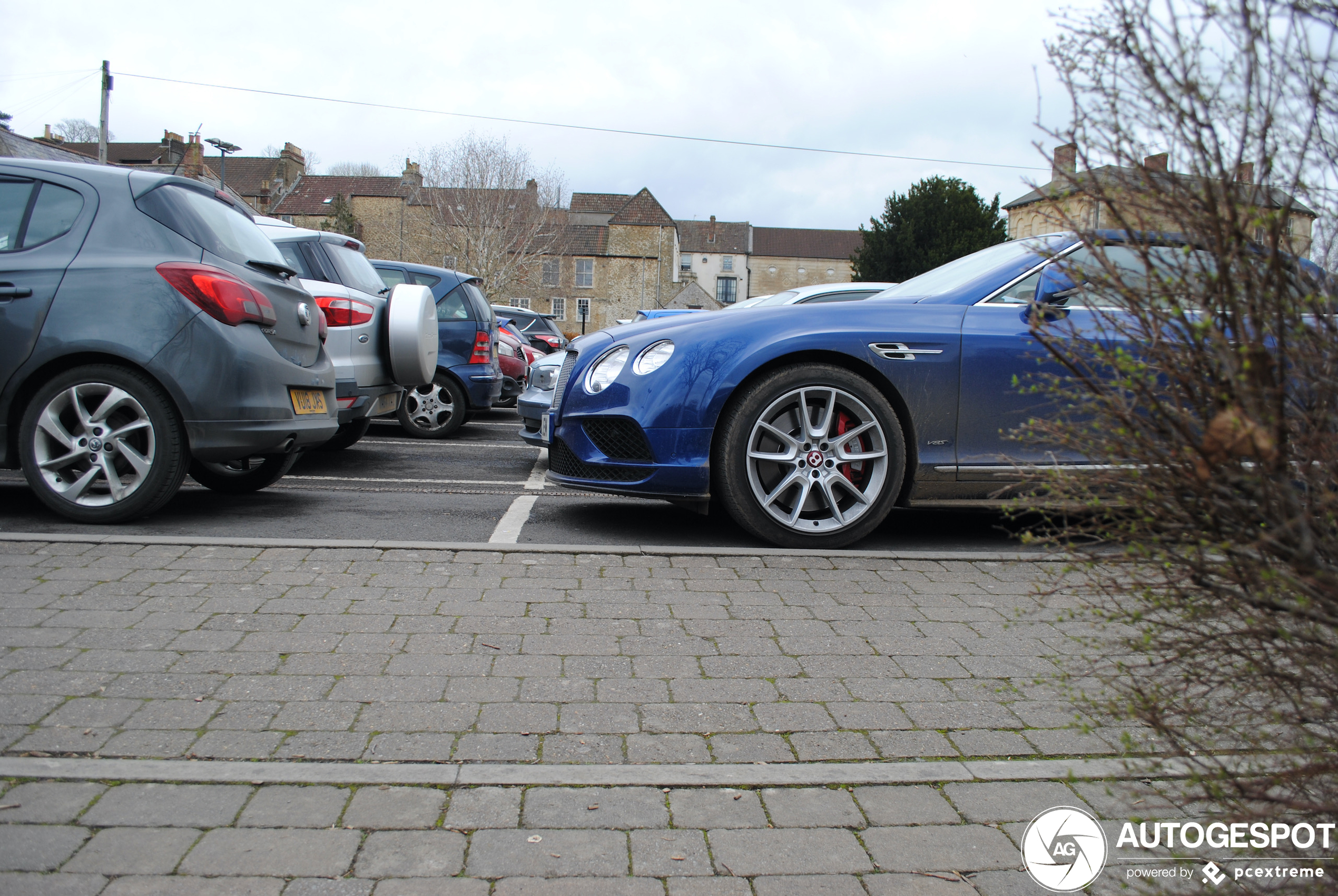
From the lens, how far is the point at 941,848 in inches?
89.8

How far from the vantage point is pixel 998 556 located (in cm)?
501

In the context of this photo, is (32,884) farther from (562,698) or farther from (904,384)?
(904,384)

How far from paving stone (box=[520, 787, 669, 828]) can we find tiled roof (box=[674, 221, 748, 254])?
4421 inches

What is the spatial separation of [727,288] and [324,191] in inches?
2174

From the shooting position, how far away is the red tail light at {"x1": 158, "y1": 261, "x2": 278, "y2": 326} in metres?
5.07

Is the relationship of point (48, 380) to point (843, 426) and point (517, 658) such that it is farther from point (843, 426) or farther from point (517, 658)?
point (843, 426)

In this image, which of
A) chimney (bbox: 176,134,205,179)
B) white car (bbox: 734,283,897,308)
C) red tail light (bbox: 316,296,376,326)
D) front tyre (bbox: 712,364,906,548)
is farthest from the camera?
chimney (bbox: 176,134,205,179)

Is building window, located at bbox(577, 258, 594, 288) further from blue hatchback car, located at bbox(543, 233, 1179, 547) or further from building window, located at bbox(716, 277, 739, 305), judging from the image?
blue hatchback car, located at bbox(543, 233, 1179, 547)

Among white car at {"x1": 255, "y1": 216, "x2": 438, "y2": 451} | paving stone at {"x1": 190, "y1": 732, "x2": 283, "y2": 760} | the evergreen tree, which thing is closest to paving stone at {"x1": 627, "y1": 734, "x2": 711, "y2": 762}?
paving stone at {"x1": 190, "y1": 732, "x2": 283, "y2": 760}

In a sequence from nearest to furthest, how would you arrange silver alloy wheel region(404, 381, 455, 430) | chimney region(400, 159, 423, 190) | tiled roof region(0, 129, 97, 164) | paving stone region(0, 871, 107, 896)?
paving stone region(0, 871, 107, 896)
silver alloy wheel region(404, 381, 455, 430)
tiled roof region(0, 129, 97, 164)
chimney region(400, 159, 423, 190)

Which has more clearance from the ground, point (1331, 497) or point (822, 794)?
point (1331, 497)

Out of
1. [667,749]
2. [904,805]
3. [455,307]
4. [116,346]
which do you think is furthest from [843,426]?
[455,307]

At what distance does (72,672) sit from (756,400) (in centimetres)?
308

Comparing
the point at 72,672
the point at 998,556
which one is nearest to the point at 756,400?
the point at 998,556
